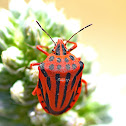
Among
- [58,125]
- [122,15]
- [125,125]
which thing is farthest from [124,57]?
[58,125]

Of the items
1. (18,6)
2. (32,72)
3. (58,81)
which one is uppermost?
(18,6)

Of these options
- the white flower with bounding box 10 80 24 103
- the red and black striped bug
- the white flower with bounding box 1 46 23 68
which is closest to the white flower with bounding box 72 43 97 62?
the red and black striped bug

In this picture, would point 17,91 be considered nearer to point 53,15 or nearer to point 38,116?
point 38,116

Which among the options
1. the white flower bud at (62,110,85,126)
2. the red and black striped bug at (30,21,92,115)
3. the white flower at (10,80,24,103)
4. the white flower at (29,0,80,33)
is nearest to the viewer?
the red and black striped bug at (30,21,92,115)

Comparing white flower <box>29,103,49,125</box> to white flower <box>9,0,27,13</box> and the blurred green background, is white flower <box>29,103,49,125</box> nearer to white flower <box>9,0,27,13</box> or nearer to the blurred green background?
A: the blurred green background

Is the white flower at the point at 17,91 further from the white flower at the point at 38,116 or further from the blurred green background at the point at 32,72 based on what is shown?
the white flower at the point at 38,116

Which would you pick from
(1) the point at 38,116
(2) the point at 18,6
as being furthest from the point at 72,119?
(2) the point at 18,6

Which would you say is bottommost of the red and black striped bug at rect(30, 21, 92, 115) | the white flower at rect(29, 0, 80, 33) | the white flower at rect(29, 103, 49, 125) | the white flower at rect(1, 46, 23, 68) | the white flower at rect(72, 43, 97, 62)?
the white flower at rect(29, 103, 49, 125)

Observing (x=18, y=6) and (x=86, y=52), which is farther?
(x=86, y=52)

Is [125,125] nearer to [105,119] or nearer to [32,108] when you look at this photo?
[105,119]
